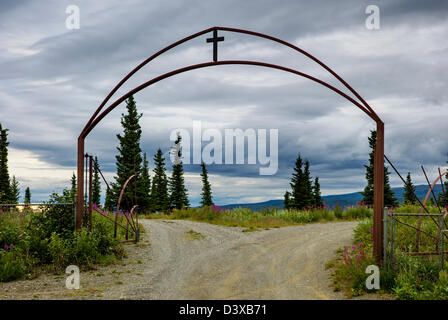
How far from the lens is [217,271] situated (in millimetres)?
10539

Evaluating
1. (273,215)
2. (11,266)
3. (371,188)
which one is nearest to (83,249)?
(11,266)

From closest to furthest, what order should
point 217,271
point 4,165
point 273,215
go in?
point 217,271 → point 273,215 → point 4,165

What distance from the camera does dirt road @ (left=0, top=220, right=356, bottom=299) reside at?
A: 8766 millimetres

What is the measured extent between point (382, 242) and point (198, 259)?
5611mm

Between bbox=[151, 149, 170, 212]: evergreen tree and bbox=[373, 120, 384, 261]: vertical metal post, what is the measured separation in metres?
43.4

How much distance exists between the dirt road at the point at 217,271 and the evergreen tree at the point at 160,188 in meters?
36.7

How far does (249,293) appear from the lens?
8.70 meters

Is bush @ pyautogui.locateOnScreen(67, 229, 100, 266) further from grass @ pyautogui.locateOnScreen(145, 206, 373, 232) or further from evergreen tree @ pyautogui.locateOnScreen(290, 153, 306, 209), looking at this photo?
evergreen tree @ pyautogui.locateOnScreen(290, 153, 306, 209)

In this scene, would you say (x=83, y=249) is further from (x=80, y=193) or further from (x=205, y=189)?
(x=205, y=189)

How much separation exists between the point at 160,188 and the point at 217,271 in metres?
43.1

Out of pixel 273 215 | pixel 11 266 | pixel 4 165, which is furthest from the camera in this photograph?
pixel 4 165

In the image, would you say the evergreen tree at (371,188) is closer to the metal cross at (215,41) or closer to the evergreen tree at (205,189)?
the evergreen tree at (205,189)
